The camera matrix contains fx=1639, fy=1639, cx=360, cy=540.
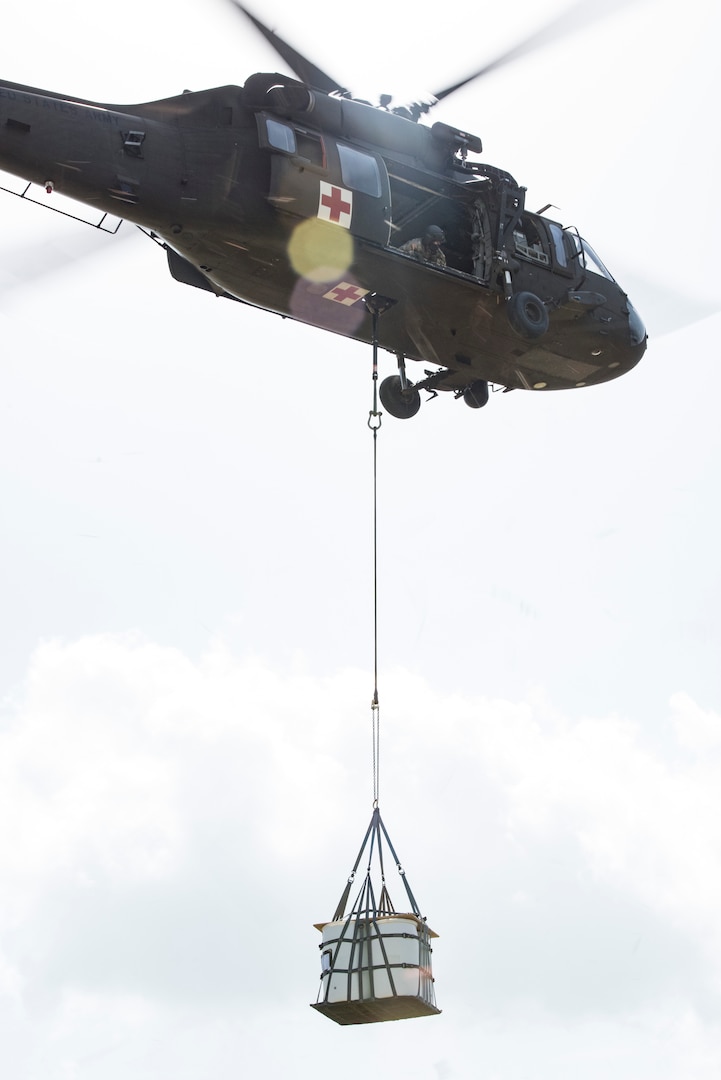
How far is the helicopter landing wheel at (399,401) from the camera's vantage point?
1038 inches

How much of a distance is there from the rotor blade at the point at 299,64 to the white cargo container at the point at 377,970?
11373 millimetres

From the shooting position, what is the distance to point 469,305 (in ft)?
77.4

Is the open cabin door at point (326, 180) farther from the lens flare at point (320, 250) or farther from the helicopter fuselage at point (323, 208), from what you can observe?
the lens flare at point (320, 250)

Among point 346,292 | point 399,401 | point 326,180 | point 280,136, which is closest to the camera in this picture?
point 280,136

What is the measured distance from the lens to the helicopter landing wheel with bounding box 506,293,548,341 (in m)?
23.7

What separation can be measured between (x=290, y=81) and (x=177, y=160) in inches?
78.0

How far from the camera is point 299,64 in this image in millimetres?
22578

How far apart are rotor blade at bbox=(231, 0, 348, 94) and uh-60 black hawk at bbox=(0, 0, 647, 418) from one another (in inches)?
1.1

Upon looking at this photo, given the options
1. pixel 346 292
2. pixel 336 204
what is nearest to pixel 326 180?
pixel 336 204

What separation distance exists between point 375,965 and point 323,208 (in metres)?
9.90

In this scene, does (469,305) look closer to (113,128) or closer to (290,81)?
(290,81)

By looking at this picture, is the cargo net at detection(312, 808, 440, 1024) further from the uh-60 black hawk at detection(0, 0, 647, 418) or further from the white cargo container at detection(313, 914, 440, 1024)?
the uh-60 black hawk at detection(0, 0, 647, 418)

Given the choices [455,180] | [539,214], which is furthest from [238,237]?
[539,214]

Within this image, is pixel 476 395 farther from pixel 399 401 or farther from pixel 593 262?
pixel 593 262
